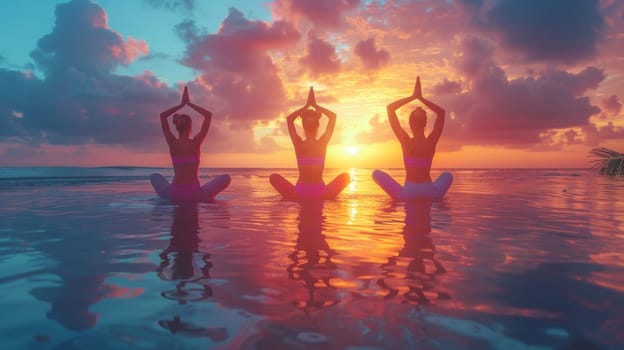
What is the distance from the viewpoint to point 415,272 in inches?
128

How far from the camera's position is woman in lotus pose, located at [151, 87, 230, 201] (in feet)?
30.7

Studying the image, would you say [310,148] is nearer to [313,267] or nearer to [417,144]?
[417,144]

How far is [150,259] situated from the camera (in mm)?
3711

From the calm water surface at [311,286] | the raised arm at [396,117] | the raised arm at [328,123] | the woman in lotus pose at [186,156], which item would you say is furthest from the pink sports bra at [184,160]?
the raised arm at [396,117]

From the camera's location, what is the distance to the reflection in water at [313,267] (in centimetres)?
256

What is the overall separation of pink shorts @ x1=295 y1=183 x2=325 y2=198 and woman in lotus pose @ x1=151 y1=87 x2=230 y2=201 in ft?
6.30

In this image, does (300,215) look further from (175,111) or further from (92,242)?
(175,111)

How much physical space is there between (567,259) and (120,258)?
4620 millimetres

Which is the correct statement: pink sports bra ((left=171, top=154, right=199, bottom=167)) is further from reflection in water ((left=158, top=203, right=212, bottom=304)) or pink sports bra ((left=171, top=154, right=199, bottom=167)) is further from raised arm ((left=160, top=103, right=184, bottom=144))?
reflection in water ((left=158, top=203, right=212, bottom=304))

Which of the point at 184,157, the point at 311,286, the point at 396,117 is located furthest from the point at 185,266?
the point at 396,117

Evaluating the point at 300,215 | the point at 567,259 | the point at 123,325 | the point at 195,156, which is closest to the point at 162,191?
the point at 195,156

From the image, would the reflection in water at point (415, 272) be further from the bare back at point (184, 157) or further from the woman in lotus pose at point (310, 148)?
the bare back at point (184, 157)

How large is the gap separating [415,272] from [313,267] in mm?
916

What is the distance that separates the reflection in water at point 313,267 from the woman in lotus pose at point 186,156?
4.68m
